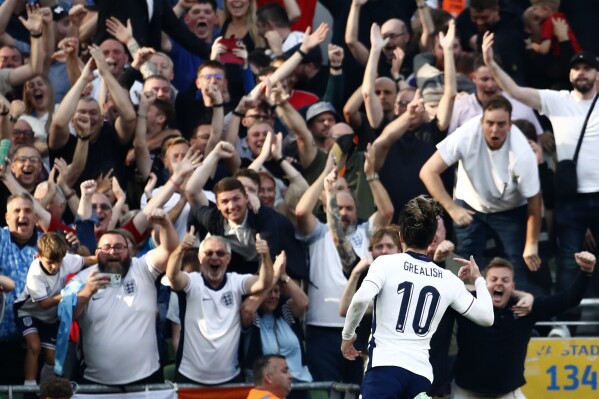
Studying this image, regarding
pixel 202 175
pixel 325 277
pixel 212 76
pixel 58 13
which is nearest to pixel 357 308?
pixel 325 277

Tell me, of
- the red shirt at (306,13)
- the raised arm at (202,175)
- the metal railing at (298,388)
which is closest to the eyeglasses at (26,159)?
the raised arm at (202,175)

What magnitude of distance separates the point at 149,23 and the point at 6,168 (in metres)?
3.59

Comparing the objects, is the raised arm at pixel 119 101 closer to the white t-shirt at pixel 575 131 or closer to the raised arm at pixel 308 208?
the raised arm at pixel 308 208

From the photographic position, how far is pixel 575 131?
14945 mm

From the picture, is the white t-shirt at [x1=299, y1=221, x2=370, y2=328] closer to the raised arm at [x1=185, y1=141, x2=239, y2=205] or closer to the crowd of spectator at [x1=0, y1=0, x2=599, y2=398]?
the crowd of spectator at [x1=0, y1=0, x2=599, y2=398]

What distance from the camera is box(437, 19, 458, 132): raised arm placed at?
15.5m

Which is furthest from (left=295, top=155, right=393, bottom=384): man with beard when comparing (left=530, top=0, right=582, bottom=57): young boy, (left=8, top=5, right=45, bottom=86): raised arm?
(left=530, top=0, right=582, bottom=57): young boy

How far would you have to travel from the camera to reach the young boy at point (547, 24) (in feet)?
57.0

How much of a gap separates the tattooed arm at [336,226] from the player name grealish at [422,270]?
3535 millimetres

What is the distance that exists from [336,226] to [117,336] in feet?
7.58

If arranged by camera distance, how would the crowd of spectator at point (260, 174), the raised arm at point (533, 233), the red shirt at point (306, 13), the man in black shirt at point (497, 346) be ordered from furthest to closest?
the red shirt at point (306, 13)
the raised arm at point (533, 233)
the man in black shirt at point (497, 346)
the crowd of spectator at point (260, 174)

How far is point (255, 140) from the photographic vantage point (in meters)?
15.2

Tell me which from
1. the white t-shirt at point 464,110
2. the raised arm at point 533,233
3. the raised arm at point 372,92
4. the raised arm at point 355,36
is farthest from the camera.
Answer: the raised arm at point 355,36

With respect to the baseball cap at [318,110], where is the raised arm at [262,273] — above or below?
below
